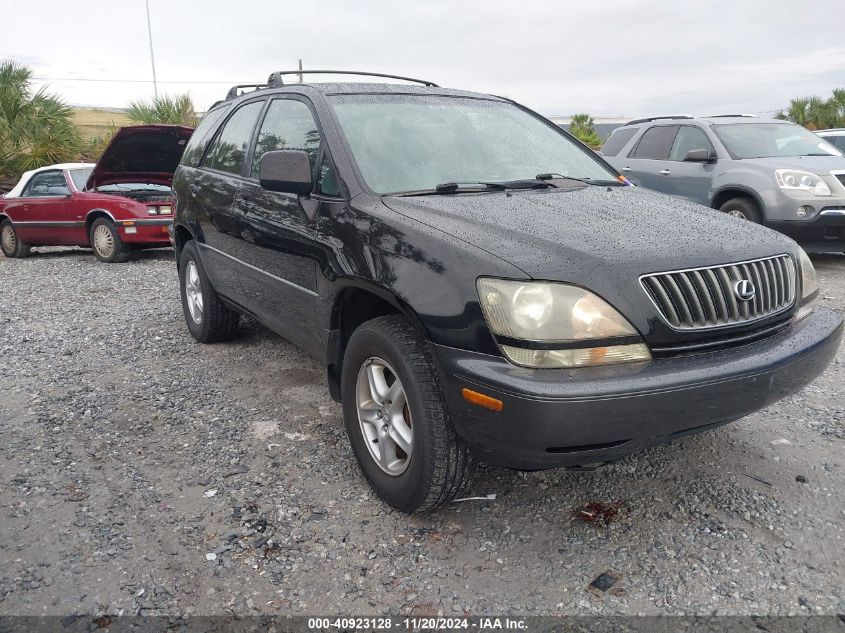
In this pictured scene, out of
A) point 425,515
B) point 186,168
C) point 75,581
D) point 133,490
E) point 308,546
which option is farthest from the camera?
point 186,168

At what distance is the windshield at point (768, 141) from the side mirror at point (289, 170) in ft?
22.2

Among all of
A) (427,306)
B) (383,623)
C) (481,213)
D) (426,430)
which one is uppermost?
(481,213)

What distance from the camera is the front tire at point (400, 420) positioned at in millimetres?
2619

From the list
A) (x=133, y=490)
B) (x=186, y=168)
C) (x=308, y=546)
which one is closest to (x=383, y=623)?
(x=308, y=546)

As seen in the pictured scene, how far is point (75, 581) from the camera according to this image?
255 centimetres

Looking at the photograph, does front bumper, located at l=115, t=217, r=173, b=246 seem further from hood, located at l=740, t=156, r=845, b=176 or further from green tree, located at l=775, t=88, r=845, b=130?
green tree, located at l=775, t=88, r=845, b=130

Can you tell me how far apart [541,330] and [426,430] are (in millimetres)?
590

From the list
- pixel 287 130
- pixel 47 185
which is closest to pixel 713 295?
pixel 287 130

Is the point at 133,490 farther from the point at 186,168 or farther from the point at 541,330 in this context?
the point at 186,168

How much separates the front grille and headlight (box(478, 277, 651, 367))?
0.59 ft

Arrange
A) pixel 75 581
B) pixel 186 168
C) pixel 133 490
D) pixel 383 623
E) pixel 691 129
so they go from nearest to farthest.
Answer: pixel 383 623, pixel 75 581, pixel 133 490, pixel 186 168, pixel 691 129

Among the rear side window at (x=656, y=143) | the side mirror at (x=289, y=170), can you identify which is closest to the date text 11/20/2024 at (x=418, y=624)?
the side mirror at (x=289, y=170)

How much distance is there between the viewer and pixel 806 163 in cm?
797

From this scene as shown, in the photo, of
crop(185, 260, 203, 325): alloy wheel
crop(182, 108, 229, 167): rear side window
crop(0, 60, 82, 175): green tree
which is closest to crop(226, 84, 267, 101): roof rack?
crop(182, 108, 229, 167): rear side window
